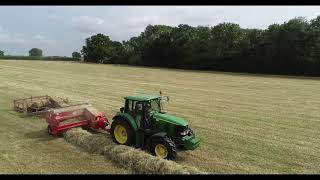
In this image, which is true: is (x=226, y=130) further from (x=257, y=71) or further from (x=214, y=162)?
(x=257, y=71)

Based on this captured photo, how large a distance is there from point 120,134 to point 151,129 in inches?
43.1

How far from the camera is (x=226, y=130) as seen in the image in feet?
45.4

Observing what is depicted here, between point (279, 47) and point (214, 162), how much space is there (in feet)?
140

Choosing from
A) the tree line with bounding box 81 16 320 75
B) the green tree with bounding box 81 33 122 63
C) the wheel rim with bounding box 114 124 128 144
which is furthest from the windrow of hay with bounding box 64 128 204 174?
the green tree with bounding box 81 33 122 63

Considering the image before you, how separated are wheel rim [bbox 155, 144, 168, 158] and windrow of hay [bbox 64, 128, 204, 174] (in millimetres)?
317

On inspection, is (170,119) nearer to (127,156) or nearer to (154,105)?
(154,105)

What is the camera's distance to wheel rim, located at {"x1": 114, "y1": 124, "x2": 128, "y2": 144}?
10851mm

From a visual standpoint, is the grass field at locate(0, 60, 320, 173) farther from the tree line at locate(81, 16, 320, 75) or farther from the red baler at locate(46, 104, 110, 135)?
the tree line at locate(81, 16, 320, 75)

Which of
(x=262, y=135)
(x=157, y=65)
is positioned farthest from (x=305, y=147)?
(x=157, y=65)

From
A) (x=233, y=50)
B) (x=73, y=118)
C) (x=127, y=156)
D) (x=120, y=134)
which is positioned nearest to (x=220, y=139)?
(x=120, y=134)

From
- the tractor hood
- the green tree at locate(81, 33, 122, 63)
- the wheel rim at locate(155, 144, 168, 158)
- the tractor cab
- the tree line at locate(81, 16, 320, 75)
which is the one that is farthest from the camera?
the green tree at locate(81, 33, 122, 63)

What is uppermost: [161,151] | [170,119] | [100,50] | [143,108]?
[100,50]

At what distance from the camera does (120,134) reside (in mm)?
11031

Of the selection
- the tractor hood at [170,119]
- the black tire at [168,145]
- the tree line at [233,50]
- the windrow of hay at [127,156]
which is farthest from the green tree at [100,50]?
the black tire at [168,145]
